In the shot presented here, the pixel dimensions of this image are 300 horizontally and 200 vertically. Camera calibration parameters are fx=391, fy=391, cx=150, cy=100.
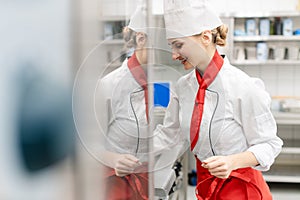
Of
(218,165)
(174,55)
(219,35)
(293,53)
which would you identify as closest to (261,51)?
(293,53)

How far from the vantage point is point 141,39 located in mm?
758

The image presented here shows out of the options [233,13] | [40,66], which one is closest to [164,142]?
[40,66]

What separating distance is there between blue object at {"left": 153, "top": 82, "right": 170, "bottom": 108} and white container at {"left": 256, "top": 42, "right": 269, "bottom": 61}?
126 inches

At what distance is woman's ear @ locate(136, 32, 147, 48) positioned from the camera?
0.73 meters

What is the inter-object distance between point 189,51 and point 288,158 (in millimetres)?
3442

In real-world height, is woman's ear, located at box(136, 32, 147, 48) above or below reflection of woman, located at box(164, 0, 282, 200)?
above

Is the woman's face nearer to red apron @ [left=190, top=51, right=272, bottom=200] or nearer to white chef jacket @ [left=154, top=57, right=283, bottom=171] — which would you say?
white chef jacket @ [left=154, top=57, right=283, bottom=171]

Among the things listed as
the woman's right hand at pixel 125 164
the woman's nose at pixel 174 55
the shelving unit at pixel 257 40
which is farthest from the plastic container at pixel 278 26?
the woman's right hand at pixel 125 164

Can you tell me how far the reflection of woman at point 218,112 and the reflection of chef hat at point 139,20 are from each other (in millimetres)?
251

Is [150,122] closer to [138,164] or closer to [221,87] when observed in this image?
[138,164]

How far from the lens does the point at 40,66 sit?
387 mm

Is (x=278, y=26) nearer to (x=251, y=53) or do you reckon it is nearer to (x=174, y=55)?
(x=251, y=53)

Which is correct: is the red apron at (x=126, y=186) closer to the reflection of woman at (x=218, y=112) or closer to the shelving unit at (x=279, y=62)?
the reflection of woman at (x=218, y=112)

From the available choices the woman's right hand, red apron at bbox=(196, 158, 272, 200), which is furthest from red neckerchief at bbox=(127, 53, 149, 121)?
red apron at bbox=(196, 158, 272, 200)
